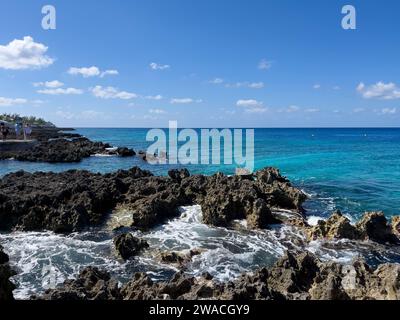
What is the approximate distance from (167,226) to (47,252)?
6.91m

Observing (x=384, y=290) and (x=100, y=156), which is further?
(x=100, y=156)

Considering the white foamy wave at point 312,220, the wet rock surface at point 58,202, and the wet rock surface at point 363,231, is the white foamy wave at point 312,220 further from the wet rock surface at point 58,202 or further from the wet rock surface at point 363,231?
the wet rock surface at point 58,202

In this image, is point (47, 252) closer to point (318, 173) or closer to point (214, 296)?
point (214, 296)

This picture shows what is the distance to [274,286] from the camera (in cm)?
1208

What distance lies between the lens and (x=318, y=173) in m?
42.5

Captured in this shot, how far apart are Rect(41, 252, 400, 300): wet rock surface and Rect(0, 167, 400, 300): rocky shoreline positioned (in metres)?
0.03

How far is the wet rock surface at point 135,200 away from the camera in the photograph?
21.3 metres

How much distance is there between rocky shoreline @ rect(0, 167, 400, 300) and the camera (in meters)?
10.9

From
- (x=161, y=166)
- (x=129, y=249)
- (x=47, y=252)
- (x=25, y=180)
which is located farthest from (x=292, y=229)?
(x=161, y=166)

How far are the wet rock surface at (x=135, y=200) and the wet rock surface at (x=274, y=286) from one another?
8.25m

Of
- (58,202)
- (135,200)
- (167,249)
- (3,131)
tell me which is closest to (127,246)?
(167,249)

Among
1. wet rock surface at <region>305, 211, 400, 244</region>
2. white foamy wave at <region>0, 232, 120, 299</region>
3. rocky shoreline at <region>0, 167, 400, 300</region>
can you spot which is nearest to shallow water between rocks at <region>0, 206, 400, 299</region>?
white foamy wave at <region>0, 232, 120, 299</region>

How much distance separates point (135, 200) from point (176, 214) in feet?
12.0

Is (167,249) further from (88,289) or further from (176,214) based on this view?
(88,289)
